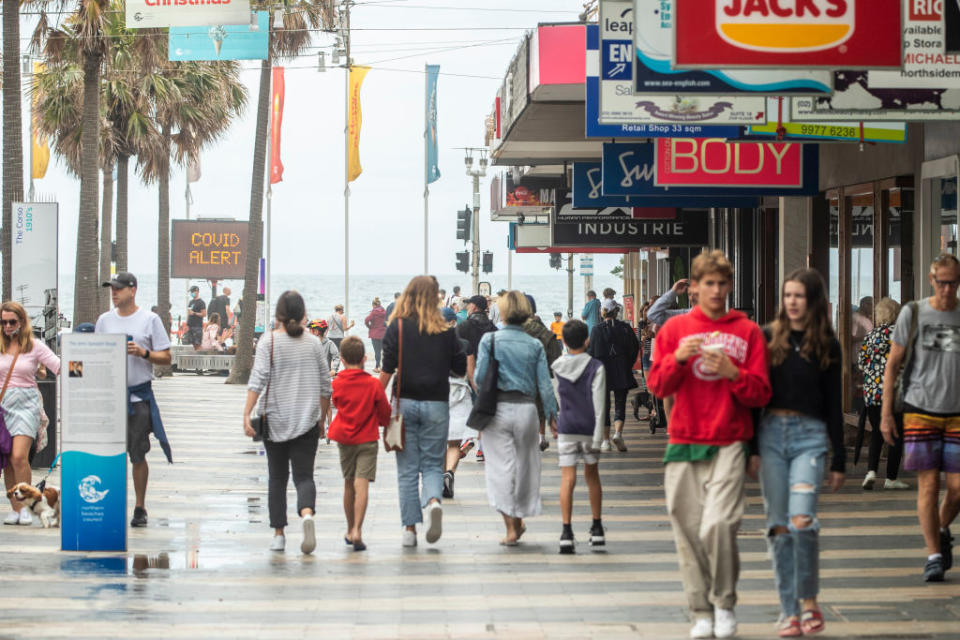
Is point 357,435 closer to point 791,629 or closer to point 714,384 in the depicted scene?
point 714,384

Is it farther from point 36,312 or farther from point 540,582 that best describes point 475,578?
point 36,312

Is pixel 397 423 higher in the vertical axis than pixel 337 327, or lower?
lower

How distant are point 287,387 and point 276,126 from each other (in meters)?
33.2

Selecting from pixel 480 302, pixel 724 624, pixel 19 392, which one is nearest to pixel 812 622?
pixel 724 624

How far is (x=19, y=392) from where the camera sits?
11.5 metres

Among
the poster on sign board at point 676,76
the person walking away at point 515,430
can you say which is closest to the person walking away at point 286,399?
the person walking away at point 515,430

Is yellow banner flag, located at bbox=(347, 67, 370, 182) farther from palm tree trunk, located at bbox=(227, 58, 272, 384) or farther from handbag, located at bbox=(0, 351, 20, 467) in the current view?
handbag, located at bbox=(0, 351, 20, 467)

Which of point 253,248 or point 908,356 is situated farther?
point 253,248

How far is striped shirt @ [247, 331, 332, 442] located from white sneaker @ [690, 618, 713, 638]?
385 centimetres

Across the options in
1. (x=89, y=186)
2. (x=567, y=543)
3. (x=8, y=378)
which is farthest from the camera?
(x=89, y=186)

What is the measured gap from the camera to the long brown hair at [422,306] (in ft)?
34.8

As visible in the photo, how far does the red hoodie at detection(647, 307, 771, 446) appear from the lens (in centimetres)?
714

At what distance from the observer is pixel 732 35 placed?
8.38m

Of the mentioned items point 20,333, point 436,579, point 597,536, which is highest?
point 20,333
